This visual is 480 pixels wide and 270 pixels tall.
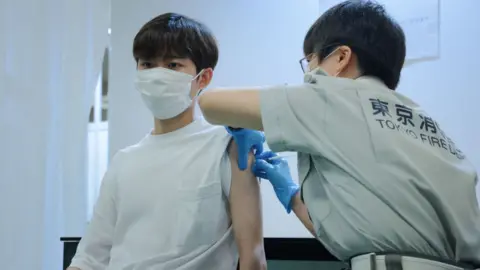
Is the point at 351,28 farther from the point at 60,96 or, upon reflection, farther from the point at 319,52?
the point at 60,96

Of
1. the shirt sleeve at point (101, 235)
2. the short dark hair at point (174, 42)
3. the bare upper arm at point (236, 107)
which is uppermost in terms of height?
the short dark hair at point (174, 42)

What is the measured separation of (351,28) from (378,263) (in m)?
0.42

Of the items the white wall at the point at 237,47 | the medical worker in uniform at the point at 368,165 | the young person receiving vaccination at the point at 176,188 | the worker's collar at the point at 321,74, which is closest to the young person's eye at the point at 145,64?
the young person receiving vaccination at the point at 176,188

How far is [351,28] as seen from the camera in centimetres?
95

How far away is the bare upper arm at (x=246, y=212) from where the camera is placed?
1.15 m

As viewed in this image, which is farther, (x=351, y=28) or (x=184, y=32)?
(x=184, y=32)

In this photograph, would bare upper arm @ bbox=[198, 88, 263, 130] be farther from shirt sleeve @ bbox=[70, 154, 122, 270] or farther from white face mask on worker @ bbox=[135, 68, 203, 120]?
shirt sleeve @ bbox=[70, 154, 122, 270]

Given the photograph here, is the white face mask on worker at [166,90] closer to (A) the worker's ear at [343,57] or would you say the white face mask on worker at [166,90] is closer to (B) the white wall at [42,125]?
(A) the worker's ear at [343,57]

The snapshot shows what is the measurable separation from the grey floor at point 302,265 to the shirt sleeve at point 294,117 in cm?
72

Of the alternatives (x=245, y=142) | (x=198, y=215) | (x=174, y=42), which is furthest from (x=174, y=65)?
(x=198, y=215)

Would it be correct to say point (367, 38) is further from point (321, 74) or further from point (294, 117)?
point (294, 117)

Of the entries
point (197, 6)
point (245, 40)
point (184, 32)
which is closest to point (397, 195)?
point (184, 32)

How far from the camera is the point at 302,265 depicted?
1.50 meters

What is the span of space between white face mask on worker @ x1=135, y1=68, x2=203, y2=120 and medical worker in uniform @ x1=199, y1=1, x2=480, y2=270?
343mm
